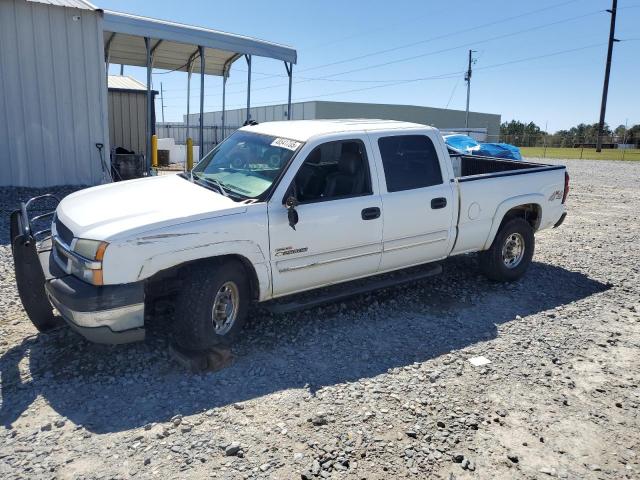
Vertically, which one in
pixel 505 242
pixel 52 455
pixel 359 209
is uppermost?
pixel 359 209

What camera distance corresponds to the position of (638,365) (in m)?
4.50

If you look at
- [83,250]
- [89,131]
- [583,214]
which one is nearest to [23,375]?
[83,250]

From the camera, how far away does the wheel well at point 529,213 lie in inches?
253

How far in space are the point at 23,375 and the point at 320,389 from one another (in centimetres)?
223

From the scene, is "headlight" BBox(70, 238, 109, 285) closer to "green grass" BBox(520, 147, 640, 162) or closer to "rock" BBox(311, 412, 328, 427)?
"rock" BBox(311, 412, 328, 427)

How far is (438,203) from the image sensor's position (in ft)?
17.8

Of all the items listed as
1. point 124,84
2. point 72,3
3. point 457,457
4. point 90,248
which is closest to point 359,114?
point 124,84

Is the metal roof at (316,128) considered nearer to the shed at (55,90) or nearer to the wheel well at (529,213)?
the wheel well at (529,213)

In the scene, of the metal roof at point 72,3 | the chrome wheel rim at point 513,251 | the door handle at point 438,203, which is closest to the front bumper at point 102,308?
the door handle at point 438,203

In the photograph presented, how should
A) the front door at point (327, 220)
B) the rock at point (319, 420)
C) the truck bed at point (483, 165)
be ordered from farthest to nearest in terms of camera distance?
the truck bed at point (483, 165) < the front door at point (327, 220) < the rock at point (319, 420)

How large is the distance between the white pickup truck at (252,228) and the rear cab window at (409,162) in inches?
0.5

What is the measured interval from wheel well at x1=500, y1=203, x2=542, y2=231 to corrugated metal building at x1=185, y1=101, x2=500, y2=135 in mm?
32729

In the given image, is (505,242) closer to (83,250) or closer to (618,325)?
(618,325)

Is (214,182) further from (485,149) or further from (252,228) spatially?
(485,149)
